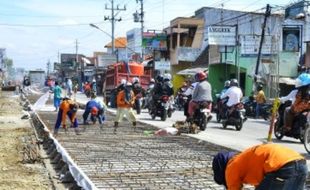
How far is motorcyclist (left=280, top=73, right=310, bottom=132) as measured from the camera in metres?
12.0

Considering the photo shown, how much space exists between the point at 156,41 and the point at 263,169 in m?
50.9

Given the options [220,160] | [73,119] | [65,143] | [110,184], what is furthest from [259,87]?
[220,160]

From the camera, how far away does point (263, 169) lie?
4.27m

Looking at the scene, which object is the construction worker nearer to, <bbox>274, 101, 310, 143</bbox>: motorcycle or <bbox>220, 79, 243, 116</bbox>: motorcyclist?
<bbox>220, 79, 243, 116</bbox>: motorcyclist

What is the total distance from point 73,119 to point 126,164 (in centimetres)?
566

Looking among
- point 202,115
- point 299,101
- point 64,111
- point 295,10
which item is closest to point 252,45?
point 295,10

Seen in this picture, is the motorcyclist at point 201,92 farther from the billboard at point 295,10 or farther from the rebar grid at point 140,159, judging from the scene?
the billboard at point 295,10

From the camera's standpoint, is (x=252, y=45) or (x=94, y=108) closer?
(x=94, y=108)

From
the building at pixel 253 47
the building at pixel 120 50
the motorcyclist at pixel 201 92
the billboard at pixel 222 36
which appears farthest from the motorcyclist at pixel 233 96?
the building at pixel 120 50

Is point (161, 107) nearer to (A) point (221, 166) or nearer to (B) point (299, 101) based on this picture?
(B) point (299, 101)

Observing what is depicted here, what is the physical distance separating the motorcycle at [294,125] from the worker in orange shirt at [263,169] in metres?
7.44

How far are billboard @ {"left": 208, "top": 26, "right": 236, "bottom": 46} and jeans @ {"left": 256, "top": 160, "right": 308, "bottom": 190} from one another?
29.7 meters

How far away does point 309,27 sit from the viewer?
34594 millimetres

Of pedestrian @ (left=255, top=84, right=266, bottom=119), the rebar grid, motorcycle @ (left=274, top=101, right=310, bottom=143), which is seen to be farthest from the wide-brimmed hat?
pedestrian @ (left=255, top=84, right=266, bottom=119)
